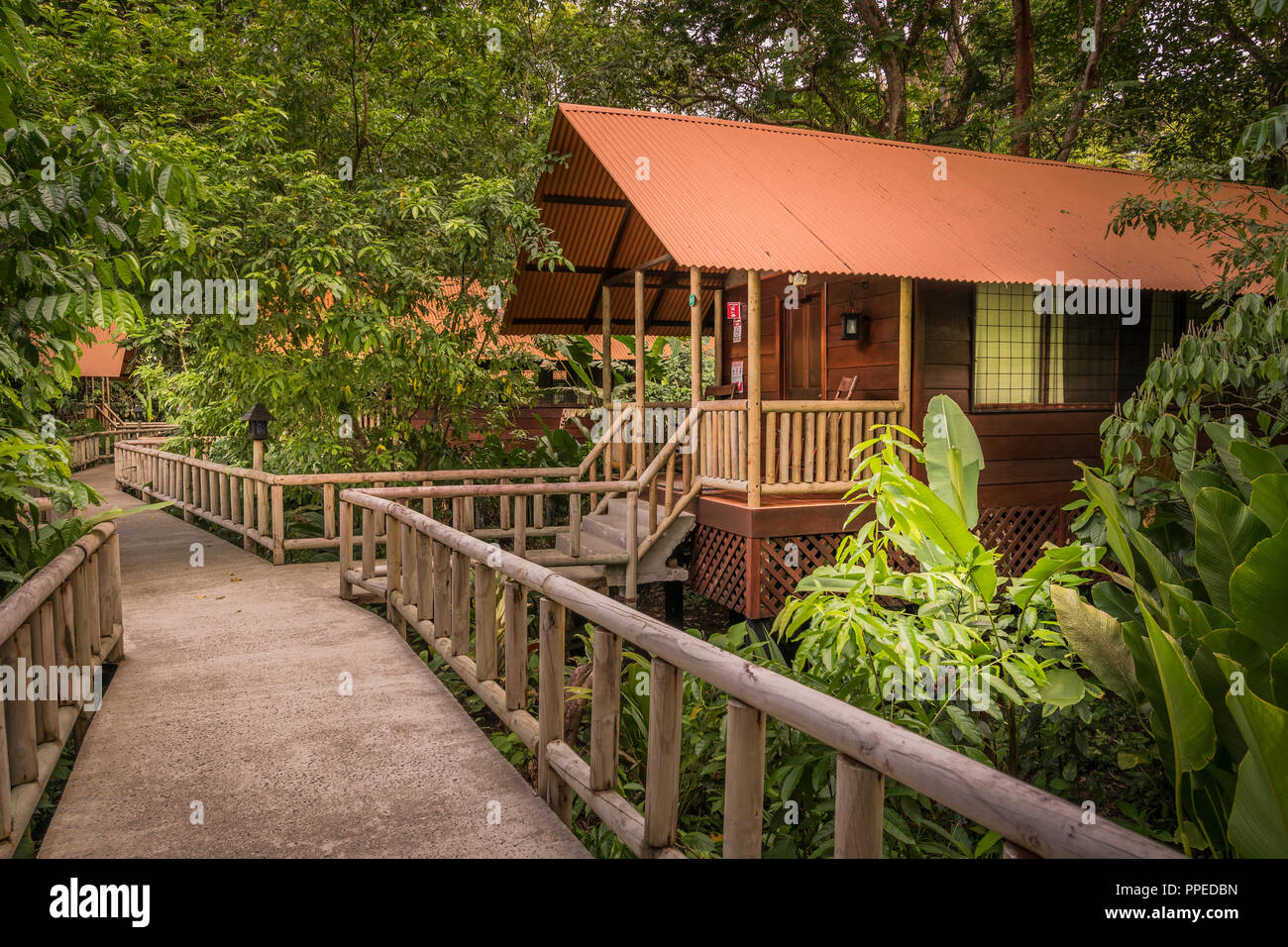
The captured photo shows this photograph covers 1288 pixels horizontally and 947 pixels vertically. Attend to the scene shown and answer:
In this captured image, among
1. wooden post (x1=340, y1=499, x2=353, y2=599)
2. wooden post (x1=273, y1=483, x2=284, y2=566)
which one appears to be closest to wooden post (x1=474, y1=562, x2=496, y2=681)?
wooden post (x1=340, y1=499, x2=353, y2=599)

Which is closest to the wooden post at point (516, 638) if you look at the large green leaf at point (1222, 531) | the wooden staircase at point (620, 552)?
the large green leaf at point (1222, 531)

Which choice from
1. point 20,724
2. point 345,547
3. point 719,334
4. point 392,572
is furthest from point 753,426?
point 719,334

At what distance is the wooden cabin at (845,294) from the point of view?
8.38m

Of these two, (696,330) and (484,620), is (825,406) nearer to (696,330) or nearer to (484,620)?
(696,330)

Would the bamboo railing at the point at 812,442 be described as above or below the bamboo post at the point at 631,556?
above

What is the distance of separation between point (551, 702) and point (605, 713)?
47cm

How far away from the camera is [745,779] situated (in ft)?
8.09

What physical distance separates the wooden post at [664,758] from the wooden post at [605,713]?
1.54 ft

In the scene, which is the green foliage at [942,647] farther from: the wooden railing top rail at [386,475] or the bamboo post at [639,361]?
the wooden railing top rail at [386,475]

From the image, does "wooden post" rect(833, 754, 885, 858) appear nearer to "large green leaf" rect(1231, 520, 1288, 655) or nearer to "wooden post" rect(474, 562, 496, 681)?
"large green leaf" rect(1231, 520, 1288, 655)

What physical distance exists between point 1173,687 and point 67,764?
5.08 metres

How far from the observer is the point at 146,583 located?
8.25m
